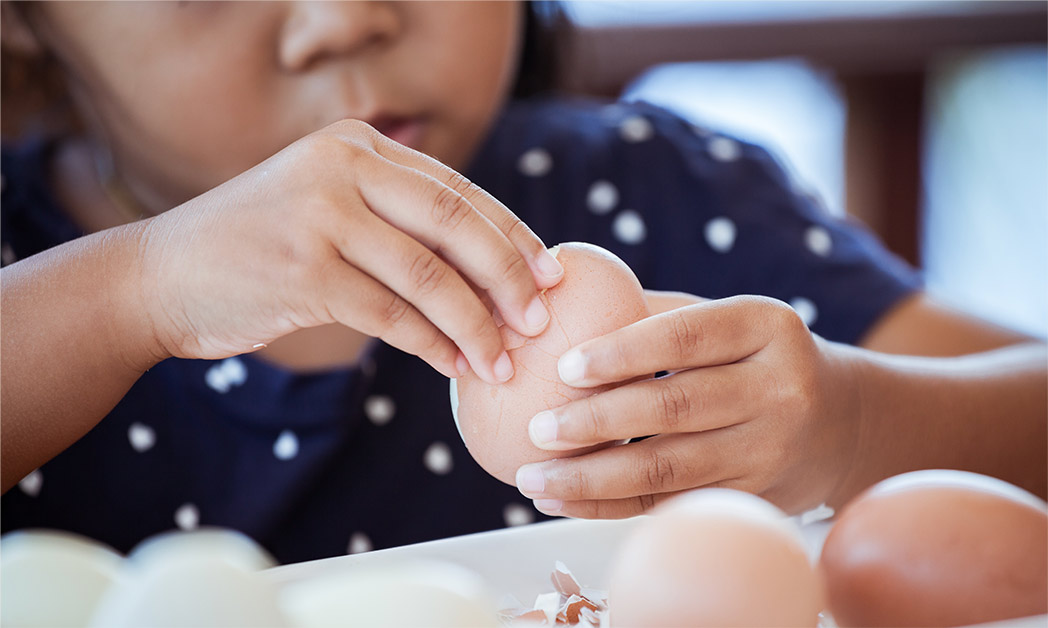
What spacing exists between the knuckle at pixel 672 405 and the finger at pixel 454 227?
80 millimetres

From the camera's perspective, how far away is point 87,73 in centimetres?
69

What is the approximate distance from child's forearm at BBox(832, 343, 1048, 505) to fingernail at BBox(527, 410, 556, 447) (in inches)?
8.5

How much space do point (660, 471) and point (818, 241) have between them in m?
0.47

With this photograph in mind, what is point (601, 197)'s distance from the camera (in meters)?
0.93

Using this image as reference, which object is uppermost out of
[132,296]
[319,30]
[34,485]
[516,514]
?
[319,30]

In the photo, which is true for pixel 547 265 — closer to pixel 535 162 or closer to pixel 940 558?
pixel 940 558

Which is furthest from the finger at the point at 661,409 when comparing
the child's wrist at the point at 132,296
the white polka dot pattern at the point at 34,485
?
the white polka dot pattern at the point at 34,485

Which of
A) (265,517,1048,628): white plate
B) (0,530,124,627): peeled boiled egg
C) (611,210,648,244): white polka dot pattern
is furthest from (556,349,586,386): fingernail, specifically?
(611,210,648,244): white polka dot pattern

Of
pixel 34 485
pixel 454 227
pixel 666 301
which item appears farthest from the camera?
pixel 34 485

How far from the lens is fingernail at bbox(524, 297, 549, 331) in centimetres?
45

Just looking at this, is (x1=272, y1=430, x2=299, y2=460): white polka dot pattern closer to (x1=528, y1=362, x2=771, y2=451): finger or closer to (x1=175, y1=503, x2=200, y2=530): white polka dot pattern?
(x1=175, y1=503, x2=200, y2=530): white polka dot pattern

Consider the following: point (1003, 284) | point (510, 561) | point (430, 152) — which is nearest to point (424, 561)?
point (510, 561)

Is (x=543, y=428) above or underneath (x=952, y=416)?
above

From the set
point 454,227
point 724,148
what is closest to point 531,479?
point 454,227
